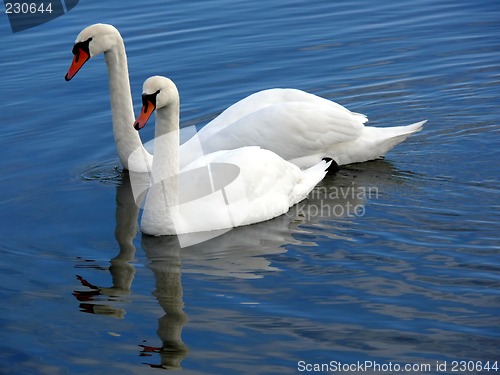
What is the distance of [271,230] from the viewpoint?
1015 centimetres

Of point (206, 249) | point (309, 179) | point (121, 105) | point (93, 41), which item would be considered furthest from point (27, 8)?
point (206, 249)

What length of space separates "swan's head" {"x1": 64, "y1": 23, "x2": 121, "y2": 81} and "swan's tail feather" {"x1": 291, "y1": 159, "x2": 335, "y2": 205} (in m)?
2.65

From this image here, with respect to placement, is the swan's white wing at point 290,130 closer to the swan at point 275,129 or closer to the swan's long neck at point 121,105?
the swan at point 275,129

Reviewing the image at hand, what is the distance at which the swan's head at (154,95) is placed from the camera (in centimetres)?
970

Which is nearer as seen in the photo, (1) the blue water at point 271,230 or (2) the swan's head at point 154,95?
(1) the blue water at point 271,230

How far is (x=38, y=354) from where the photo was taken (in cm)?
784

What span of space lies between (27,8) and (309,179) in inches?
374

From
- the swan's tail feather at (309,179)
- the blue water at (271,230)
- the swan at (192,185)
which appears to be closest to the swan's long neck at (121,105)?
the blue water at (271,230)

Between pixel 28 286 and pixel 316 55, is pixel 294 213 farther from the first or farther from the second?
pixel 316 55

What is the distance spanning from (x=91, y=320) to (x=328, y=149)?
4.27 m

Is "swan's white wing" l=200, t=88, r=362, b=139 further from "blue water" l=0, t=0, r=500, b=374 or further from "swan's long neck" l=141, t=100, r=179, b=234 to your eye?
"swan's long neck" l=141, t=100, r=179, b=234
